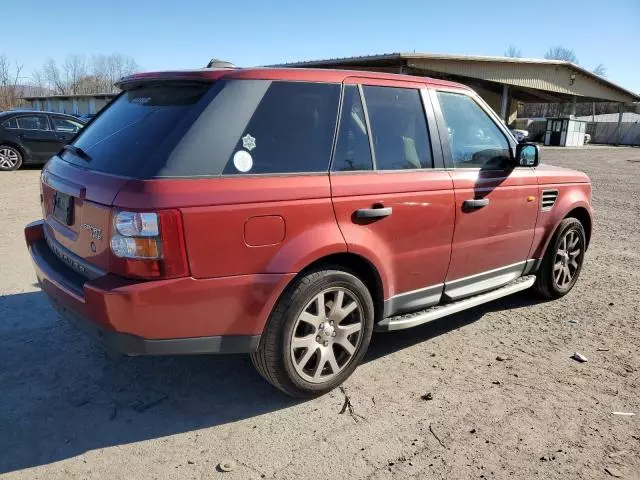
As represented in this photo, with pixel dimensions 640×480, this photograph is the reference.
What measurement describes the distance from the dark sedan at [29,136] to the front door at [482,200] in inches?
457

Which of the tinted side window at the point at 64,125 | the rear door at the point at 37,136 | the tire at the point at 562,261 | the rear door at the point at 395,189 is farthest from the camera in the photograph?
the tinted side window at the point at 64,125

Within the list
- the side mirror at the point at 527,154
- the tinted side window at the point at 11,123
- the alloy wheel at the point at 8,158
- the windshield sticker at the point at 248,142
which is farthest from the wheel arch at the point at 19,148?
the side mirror at the point at 527,154

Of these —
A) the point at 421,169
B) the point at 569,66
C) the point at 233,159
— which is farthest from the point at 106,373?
the point at 569,66

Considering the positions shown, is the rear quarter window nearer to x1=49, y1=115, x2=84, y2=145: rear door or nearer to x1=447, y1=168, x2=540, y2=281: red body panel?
x1=447, y1=168, x2=540, y2=281: red body panel

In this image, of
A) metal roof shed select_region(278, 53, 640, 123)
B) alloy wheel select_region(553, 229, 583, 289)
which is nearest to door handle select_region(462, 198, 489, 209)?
alloy wheel select_region(553, 229, 583, 289)

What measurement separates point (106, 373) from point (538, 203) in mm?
3637

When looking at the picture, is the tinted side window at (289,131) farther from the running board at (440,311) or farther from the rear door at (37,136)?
the rear door at (37,136)

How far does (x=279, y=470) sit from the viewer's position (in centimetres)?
257

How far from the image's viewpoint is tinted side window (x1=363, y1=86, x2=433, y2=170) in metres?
3.40

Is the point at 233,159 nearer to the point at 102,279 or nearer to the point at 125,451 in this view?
the point at 102,279

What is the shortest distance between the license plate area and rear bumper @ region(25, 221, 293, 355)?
1.20ft

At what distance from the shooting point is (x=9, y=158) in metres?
13.1

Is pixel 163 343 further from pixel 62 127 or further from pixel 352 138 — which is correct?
pixel 62 127

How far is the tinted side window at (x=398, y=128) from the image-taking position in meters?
3.40
